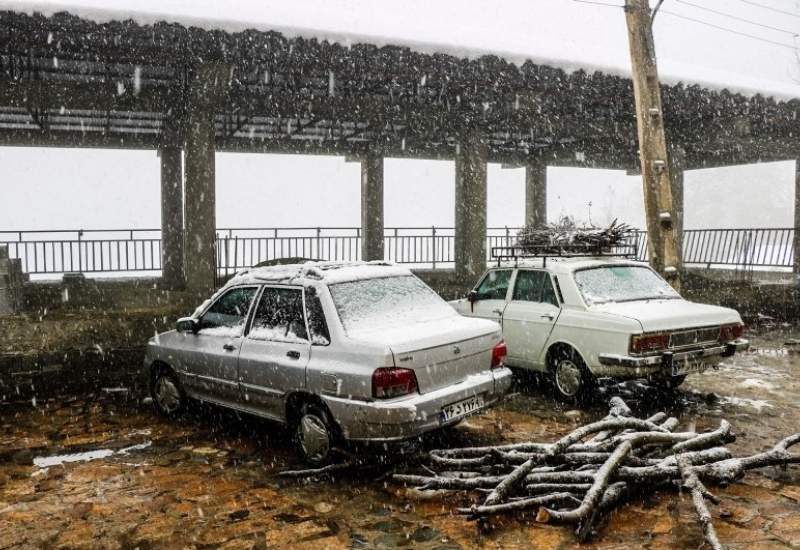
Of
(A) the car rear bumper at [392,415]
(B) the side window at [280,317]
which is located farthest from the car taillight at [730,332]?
(B) the side window at [280,317]

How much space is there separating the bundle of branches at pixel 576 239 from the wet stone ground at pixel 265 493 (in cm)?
199

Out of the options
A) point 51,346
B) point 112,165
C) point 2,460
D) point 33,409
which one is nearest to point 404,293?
point 2,460

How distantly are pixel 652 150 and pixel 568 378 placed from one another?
3.32m

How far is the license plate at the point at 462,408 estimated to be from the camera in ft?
15.5

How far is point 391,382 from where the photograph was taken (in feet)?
14.6

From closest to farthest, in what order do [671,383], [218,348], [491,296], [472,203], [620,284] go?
[218,348] → [620,284] → [671,383] → [491,296] → [472,203]

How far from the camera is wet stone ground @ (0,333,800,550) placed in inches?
145

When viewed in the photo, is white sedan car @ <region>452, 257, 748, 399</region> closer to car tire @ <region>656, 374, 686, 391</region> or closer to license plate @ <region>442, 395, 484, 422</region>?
car tire @ <region>656, 374, 686, 391</region>

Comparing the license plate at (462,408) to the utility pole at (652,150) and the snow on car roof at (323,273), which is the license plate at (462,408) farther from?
the utility pole at (652,150)

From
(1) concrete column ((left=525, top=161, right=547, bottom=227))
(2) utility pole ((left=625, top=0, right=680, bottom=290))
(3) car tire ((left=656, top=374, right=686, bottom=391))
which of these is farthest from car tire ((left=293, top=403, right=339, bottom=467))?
(1) concrete column ((left=525, top=161, right=547, bottom=227))

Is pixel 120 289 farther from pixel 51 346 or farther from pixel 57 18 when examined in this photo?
pixel 57 18

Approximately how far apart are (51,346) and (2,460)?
12.8 feet

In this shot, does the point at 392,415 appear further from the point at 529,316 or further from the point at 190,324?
the point at 529,316

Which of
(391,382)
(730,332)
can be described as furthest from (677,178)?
(391,382)
